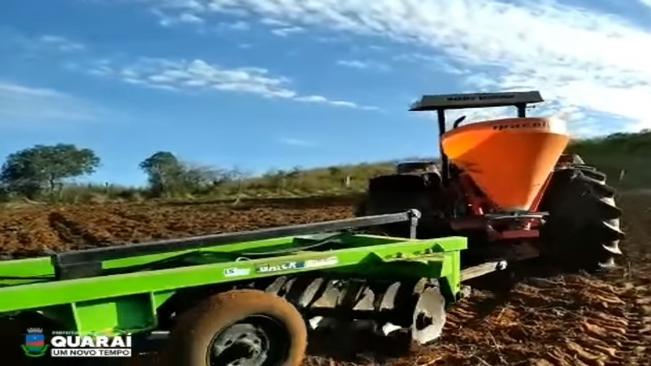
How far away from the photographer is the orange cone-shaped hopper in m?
6.80

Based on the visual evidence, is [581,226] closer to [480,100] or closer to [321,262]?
[480,100]

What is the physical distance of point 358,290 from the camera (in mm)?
4586

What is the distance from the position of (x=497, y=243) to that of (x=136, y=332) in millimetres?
4100

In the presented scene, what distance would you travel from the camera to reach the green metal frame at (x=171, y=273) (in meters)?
3.52

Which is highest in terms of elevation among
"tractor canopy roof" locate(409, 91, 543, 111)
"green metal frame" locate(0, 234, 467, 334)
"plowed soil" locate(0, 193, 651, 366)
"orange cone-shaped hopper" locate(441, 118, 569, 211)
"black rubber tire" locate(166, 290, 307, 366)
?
"tractor canopy roof" locate(409, 91, 543, 111)

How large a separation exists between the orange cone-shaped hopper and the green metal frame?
1.84 m

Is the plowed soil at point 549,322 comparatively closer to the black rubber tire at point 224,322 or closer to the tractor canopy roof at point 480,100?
the black rubber tire at point 224,322

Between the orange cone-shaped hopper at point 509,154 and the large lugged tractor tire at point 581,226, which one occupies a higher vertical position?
the orange cone-shaped hopper at point 509,154

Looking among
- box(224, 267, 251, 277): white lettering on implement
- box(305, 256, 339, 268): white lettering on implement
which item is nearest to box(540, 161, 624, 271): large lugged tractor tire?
box(305, 256, 339, 268): white lettering on implement

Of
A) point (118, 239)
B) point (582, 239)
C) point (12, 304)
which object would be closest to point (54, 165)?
point (118, 239)

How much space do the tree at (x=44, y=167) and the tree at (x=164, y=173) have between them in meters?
4.13

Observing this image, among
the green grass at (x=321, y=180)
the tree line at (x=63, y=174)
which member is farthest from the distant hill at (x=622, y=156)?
the tree line at (x=63, y=174)

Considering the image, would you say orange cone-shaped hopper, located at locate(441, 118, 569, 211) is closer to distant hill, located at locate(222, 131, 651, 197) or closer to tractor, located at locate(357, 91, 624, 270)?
tractor, located at locate(357, 91, 624, 270)

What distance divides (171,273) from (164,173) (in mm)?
34280
